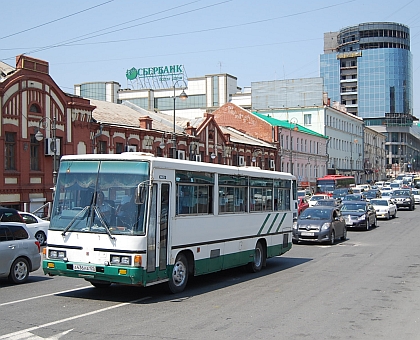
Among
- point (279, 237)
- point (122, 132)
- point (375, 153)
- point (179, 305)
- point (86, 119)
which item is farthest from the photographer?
point (375, 153)

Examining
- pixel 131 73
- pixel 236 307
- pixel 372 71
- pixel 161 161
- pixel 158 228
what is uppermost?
pixel 372 71

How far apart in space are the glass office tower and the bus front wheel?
5529 inches

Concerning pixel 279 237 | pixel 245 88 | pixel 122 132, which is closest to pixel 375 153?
pixel 245 88

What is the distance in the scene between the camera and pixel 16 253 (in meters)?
13.6

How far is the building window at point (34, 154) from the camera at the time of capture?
3256cm

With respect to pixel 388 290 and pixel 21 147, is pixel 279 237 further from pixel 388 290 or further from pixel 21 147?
pixel 21 147

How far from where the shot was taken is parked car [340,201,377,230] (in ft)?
102

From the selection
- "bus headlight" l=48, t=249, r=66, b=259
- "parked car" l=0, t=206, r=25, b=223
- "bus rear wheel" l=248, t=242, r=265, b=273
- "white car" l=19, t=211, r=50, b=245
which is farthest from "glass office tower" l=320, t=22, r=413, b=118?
"bus headlight" l=48, t=249, r=66, b=259

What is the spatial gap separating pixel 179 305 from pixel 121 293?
1.84 m

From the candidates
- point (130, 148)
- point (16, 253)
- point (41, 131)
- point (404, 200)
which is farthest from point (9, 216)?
point (404, 200)

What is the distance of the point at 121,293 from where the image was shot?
12.2m

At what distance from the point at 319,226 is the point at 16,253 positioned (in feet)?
44.0

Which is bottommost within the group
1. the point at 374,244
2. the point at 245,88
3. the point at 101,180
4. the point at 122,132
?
the point at 374,244

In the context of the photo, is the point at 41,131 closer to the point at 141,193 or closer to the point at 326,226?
the point at 326,226
